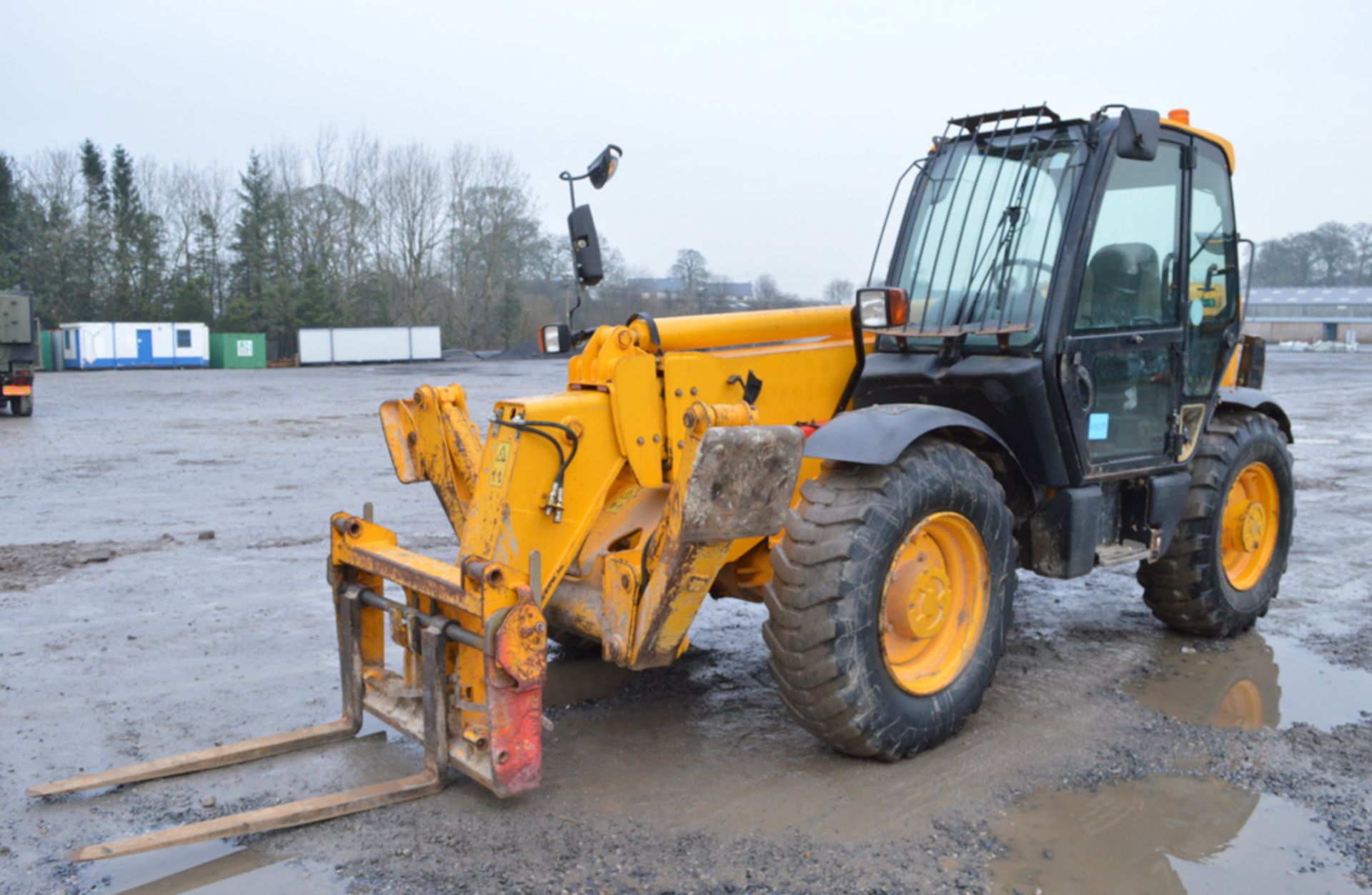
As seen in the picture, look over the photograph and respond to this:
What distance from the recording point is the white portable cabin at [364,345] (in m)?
44.5

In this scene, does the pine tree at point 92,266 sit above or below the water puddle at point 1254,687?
above

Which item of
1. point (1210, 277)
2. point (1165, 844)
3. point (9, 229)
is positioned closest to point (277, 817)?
point (1165, 844)

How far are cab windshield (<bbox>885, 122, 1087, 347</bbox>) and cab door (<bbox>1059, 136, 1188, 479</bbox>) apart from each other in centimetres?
19

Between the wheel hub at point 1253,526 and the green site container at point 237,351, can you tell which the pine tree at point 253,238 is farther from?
the wheel hub at point 1253,526

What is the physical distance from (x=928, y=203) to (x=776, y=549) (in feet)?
7.33

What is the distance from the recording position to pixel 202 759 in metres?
3.97

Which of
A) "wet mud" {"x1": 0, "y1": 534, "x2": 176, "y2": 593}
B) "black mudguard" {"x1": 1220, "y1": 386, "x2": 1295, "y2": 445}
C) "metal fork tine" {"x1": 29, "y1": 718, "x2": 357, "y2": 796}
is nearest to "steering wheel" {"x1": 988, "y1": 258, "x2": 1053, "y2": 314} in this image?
"black mudguard" {"x1": 1220, "y1": 386, "x2": 1295, "y2": 445}

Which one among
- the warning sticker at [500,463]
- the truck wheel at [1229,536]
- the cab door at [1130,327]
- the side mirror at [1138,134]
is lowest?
the truck wheel at [1229,536]

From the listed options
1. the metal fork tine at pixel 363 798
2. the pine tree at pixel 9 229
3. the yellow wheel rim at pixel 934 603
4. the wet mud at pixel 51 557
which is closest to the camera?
the metal fork tine at pixel 363 798

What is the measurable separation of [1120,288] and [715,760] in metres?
2.78

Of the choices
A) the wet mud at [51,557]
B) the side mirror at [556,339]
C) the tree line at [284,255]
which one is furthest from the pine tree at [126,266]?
the side mirror at [556,339]

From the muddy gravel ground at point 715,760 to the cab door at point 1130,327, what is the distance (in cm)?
112

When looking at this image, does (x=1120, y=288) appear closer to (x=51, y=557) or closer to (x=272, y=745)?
(x=272, y=745)

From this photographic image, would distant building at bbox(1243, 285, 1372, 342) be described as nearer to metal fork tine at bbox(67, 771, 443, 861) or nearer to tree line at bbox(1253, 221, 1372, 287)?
tree line at bbox(1253, 221, 1372, 287)
